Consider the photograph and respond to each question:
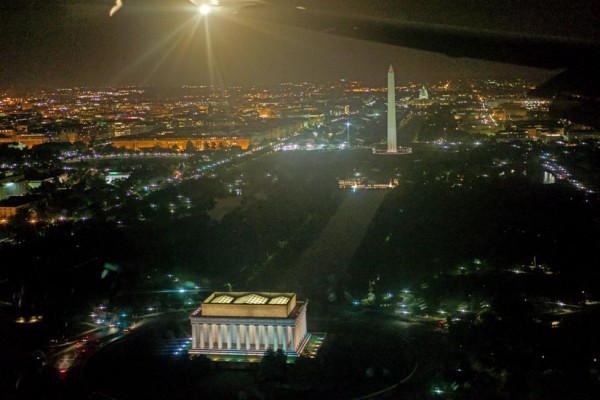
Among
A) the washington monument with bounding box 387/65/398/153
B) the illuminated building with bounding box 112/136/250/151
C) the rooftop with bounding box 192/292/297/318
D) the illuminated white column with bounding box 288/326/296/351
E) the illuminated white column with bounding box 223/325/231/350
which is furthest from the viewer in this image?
the illuminated building with bounding box 112/136/250/151

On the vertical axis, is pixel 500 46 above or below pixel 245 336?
above

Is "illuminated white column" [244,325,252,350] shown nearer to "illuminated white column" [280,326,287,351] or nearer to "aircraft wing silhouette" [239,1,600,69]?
"illuminated white column" [280,326,287,351]

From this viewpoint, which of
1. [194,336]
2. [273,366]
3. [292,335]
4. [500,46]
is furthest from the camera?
[194,336]

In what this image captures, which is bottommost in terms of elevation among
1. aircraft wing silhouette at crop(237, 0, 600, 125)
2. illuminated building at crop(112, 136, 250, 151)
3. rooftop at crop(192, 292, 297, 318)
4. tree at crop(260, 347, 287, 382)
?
illuminated building at crop(112, 136, 250, 151)

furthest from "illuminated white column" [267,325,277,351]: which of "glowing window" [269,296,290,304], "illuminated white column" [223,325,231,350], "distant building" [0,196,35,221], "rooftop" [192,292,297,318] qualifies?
"distant building" [0,196,35,221]

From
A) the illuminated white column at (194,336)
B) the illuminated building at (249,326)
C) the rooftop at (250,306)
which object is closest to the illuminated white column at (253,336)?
the illuminated building at (249,326)

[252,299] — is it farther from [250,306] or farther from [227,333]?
[227,333]

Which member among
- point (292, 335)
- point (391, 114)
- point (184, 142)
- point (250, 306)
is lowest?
point (184, 142)

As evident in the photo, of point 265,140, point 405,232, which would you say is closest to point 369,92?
point 265,140

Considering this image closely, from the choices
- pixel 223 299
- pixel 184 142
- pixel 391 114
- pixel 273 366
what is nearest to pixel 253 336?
pixel 223 299
